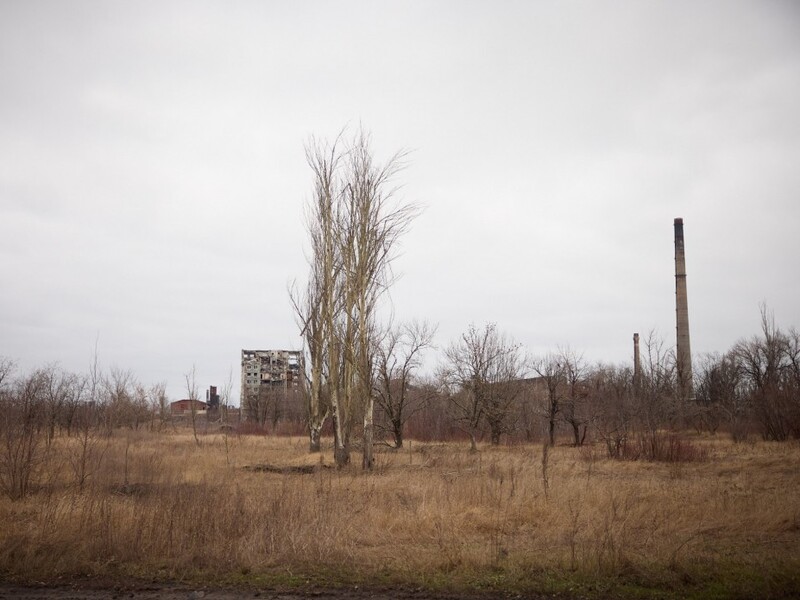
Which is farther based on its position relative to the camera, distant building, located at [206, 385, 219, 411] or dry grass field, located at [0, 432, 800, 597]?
distant building, located at [206, 385, 219, 411]

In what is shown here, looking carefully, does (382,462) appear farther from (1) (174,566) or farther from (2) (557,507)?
(1) (174,566)

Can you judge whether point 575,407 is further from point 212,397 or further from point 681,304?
point 212,397

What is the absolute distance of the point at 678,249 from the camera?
1636 inches

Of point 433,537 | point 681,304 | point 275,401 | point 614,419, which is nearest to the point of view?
point 433,537

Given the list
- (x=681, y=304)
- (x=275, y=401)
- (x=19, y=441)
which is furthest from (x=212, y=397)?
(x=19, y=441)

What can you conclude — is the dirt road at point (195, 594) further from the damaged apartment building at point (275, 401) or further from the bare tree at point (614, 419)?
the damaged apartment building at point (275, 401)

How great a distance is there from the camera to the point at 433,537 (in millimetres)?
8234

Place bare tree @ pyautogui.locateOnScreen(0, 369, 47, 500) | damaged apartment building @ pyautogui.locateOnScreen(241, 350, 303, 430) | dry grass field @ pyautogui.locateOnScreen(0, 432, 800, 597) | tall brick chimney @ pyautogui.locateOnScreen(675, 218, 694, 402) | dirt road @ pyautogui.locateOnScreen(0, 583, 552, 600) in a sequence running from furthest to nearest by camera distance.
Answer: damaged apartment building @ pyautogui.locateOnScreen(241, 350, 303, 430), tall brick chimney @ pyautogui.locateOnScreen(675, 218, 694, 402), bare tree @ pyautogui.locateOnScreen(0, 369, 47, 500), dry grass field @ pyautogui.locateOnScreen(0, 432, 800, 597), dirt road @ pyautogui.locateOnScreen(0, 583, 552, 600)

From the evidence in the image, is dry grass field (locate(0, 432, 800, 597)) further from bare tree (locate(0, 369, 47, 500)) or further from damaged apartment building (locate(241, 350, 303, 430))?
damaged apartment building (locate(241, 350, 303, 430))

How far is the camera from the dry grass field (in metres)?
6.47

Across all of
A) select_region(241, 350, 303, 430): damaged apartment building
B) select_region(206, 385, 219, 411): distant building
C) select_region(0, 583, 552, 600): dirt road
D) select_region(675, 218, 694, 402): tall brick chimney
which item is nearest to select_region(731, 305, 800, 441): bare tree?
select_region(675, 218, 694, 402): tall brick chimney

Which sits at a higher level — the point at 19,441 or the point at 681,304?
the point at 681,304

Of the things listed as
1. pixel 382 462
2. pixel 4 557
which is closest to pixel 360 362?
pixel 382 462

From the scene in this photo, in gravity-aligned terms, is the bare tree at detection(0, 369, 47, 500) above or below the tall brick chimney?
below
